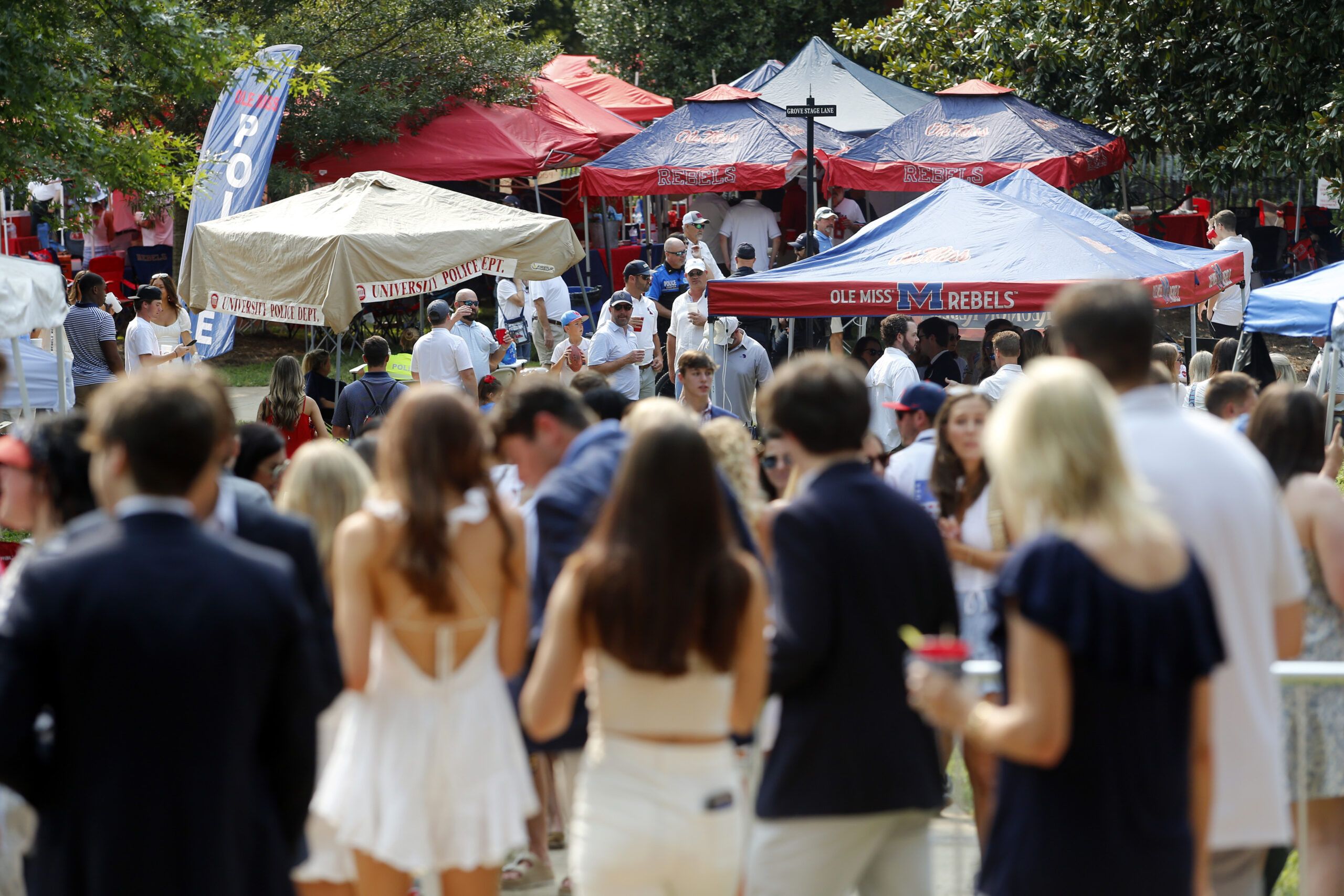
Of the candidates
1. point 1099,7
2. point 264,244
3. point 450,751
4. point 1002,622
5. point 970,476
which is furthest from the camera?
point 1099,7

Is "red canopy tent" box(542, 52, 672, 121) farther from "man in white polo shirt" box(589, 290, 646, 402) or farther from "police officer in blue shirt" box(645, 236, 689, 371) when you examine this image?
"man in white polo shirt" box(589, 290, 646, 402)

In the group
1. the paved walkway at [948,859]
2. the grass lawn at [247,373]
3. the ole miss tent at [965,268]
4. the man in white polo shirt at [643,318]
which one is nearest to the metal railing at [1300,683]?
the paved walkway at [948,859]

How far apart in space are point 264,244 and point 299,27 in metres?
9.99

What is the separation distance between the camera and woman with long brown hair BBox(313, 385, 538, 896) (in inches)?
127

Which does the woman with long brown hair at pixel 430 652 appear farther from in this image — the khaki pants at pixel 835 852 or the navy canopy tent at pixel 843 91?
the navy canopy tent at pixel 843 91

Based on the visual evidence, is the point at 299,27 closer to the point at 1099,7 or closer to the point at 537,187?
the point at 537,187

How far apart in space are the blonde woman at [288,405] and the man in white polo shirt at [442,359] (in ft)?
5.77

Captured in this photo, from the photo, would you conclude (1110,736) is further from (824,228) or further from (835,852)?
(824,228)

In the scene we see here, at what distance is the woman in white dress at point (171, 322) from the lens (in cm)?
1231

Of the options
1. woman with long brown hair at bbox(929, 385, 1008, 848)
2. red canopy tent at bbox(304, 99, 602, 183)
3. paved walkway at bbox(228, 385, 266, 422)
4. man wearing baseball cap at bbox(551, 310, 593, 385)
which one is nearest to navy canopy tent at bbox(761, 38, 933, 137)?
red canopy tent at bbox(304, 99, 602, 183)

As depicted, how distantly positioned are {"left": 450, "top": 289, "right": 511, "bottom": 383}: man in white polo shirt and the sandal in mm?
7301

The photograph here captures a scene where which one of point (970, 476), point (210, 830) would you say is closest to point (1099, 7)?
Result: point (970, 476)

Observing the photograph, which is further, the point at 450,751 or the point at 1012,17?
the point at 1012,17

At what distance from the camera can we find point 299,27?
20.3m
